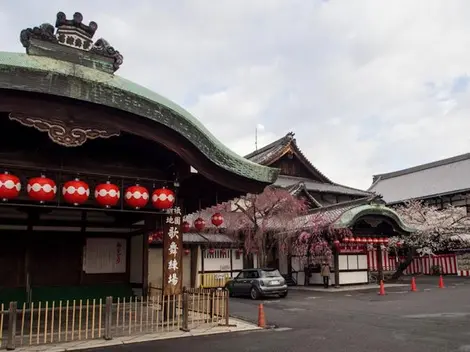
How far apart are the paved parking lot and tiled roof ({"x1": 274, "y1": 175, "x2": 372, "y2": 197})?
19026mm

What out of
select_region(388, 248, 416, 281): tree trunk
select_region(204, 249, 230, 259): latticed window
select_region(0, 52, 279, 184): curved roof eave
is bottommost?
select_region(388, 248, 416, 281): tree trunk

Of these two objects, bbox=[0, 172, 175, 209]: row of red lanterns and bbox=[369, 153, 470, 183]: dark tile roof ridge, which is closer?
bbox=[0, 172, 175, 209]: row of red lanterns

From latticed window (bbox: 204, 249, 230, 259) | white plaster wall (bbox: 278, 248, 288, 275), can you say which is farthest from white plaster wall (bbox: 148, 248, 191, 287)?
white plaster wall (bbox: 278, 248, 288, 275)

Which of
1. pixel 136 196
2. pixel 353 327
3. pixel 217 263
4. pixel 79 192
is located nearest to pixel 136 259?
pixel 136 196

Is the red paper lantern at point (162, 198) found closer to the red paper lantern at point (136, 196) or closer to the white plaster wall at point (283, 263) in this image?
the red paper lantern at point (136, 196)

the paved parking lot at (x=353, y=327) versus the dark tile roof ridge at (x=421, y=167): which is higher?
the dark tile roof ridge at (x=421, y=167)

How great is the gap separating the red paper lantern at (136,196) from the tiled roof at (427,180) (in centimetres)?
4100

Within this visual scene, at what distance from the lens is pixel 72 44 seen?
375 inches

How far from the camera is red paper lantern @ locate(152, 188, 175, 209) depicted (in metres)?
10.1

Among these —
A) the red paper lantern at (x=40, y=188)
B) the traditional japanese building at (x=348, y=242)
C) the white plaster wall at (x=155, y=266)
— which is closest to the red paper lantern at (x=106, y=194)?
the red paper lantern at (x=40, y=188)

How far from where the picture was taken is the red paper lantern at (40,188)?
8586 millimetres

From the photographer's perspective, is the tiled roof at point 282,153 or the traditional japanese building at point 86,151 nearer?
the traditional japanese building at point 86,151

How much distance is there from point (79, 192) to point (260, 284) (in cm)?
1520

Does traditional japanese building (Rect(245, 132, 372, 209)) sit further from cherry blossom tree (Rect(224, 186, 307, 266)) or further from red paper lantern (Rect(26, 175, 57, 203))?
red paper lantern (Rect(26, 175, 57, 203))
